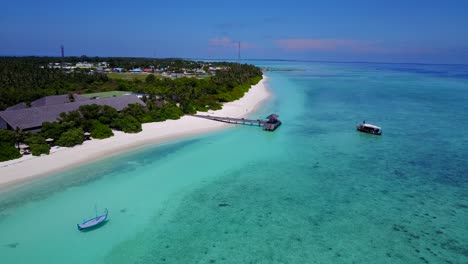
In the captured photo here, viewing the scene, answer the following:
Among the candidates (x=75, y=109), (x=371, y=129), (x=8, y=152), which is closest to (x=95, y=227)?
(x=8, y=152)

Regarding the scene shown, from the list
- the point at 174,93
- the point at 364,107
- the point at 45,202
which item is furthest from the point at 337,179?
the point at 364,107

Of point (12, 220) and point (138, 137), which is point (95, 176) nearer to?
point (12, 220)

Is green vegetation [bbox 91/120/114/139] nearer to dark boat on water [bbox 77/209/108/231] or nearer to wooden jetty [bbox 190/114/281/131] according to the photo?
wooden jetty [bbox 190/114/281/131]

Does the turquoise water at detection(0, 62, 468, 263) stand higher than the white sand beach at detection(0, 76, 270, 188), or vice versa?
the white sand beach at detection(0, 76, 270, 188)

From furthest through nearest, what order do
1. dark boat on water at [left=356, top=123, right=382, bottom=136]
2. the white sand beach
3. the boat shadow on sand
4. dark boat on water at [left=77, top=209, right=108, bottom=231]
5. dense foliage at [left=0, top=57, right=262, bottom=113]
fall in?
dense foliage at [left=0, top=57, right=262, bottom=113], dark boat on water at [left=356, top=123, right=382, bottom=136], the white sand beach, the boat shadow on sand, dark boat on water at [left=77, top=209, right=108, bottom=231]

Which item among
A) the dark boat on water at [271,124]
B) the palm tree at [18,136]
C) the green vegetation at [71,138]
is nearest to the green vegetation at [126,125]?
the green vegetation at [71,138]

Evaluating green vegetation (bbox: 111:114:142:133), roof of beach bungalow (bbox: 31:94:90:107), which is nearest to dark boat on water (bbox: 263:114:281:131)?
green vegetation (bbox: 111:114:142:133)
